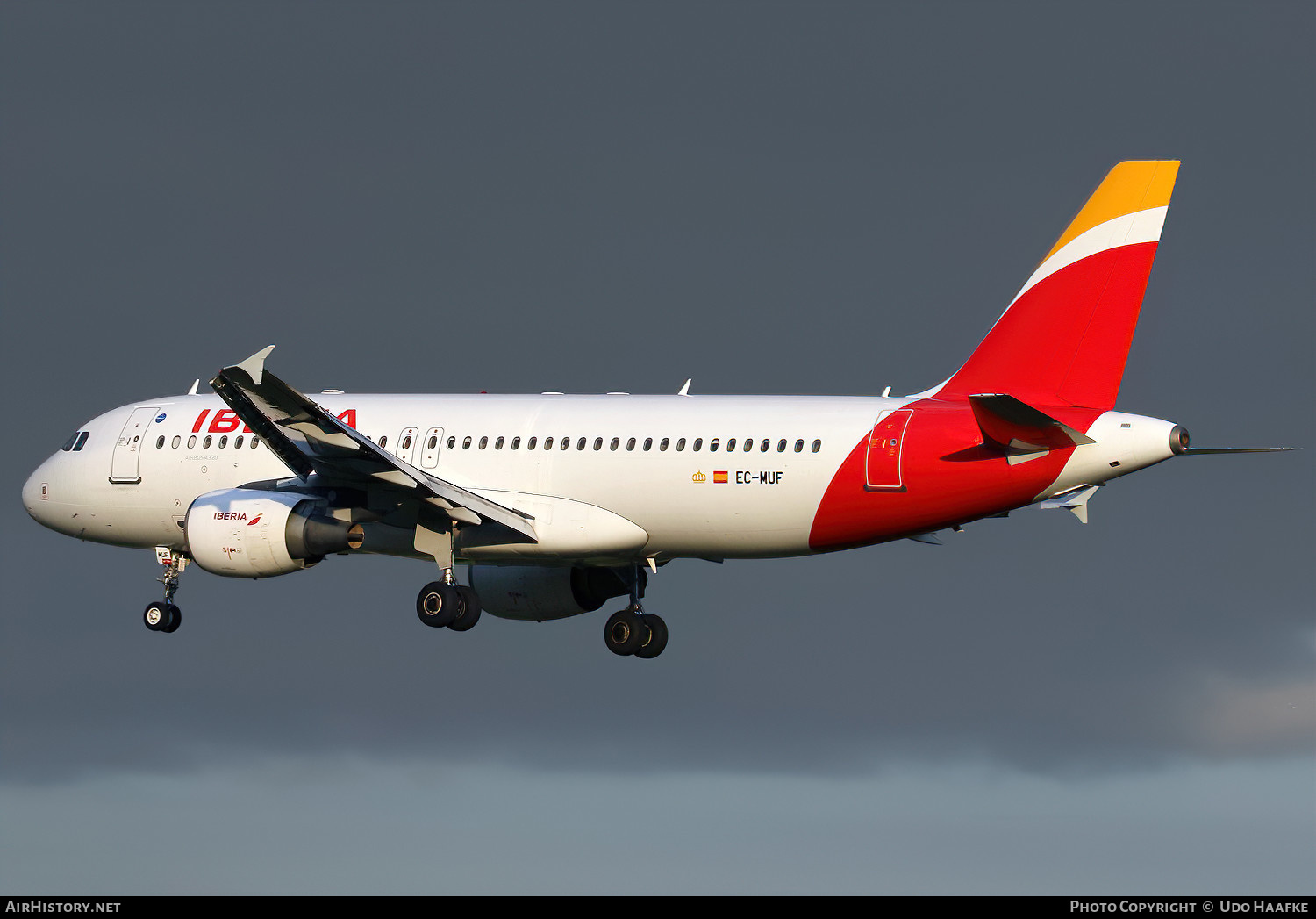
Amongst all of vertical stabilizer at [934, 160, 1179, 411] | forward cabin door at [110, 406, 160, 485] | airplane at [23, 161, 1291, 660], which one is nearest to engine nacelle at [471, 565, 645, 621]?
airplane at [23, 161, 1291, 660]

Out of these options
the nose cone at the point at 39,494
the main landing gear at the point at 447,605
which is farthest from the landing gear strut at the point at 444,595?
the nose cone at the point at 39,494

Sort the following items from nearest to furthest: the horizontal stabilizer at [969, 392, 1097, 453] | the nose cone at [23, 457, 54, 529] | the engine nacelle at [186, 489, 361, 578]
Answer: the horizontal stabilizer at [969, 392, 1097, 453] < the engine nacelle at [186, 489, 361, 578] < the nose cone at [23, 457, 54, 529]

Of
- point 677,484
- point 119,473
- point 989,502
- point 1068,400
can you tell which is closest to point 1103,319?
point 1068,400

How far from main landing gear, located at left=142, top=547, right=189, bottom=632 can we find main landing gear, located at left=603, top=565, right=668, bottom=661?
397 inches

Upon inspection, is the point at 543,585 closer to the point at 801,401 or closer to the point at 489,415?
the point at 489,415

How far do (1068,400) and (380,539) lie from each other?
15133mm

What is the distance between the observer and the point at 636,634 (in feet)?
149

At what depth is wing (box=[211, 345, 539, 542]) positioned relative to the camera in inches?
1502

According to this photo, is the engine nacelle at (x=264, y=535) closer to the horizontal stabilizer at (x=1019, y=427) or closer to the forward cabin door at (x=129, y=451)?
the forward cabin door at (x=129, y=451)

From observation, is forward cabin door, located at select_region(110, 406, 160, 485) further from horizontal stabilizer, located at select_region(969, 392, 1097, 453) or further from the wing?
horizontal stabilizer, located at select_region(969, 392, 1097, 453)

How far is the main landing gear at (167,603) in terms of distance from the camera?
46.7m

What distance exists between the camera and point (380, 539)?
4372cm

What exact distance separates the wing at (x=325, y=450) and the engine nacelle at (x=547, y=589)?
15.0 ft

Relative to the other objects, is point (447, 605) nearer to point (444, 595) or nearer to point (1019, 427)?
point (444, 595)
